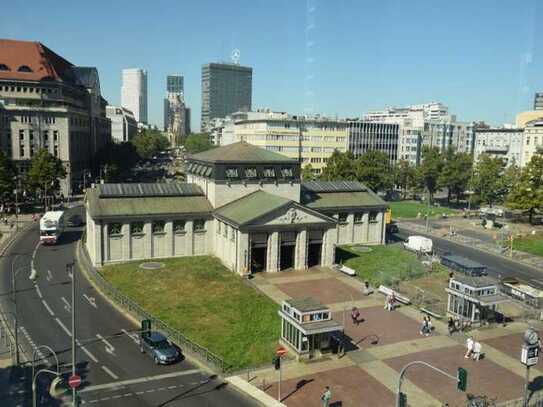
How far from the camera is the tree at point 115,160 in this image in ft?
505

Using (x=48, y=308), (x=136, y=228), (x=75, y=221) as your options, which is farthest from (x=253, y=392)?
(x=75, y=221)

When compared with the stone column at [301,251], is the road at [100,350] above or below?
→ below

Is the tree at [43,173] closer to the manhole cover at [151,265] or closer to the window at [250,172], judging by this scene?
the manhole cover at [151,265]

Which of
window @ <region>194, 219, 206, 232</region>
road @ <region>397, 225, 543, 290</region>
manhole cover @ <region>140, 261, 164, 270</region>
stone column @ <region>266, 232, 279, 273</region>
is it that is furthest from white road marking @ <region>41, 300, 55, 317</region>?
road @ <region>397, 225, 543, 290</region>

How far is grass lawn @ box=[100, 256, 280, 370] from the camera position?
43000mm

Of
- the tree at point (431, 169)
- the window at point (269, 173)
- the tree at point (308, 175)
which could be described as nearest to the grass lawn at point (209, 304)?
the window at point (269, 173)

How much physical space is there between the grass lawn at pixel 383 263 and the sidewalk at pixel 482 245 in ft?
56.9

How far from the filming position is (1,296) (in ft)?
176

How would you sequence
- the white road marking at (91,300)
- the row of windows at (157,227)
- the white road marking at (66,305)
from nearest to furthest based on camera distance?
→ the white road marking at (66,305), the white road marking at (91,300), the row of windows at (157,227)

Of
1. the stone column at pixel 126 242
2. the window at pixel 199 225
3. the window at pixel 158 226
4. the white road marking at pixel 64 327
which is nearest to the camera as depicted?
the white road marking at pixel 64 327

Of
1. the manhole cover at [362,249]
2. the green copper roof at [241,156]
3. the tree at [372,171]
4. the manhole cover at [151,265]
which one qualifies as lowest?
the manhole cover at [151,265]

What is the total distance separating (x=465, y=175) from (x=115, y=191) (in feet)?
322

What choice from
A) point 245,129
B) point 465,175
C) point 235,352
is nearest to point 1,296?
point 235,352

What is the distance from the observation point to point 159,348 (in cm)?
4012
